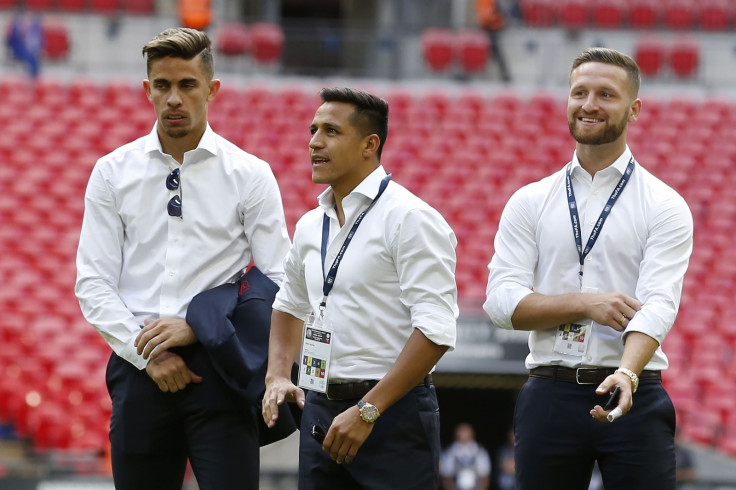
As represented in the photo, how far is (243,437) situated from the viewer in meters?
4.10

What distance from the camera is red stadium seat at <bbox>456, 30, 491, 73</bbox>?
1786 cm

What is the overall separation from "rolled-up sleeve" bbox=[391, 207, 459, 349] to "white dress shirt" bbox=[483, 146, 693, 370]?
1.28 feet

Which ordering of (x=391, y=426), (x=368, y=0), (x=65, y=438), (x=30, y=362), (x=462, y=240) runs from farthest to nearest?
A: 1. (x=368, y=0)
2. (x=462, y=240)
3. (x=30, y=362)
4. (x=65, y=438)
5. (x=391, y=426)

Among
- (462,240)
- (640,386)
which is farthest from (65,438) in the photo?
(640,386)

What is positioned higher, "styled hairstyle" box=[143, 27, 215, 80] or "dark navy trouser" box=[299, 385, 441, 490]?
"styled hairstyle" box=[143, 27, 215, 80]

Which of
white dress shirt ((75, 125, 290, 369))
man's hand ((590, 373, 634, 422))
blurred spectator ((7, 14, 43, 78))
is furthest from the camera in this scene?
blurred spectator ((7, 14, 43, 78))

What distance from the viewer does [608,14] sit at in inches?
754

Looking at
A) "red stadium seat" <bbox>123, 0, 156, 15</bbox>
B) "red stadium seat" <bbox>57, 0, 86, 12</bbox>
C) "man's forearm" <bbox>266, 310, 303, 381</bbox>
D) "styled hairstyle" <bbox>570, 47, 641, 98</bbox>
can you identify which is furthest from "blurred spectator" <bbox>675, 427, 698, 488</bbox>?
"red stadium seat" <bbox>57, 0, 86, 12</bbox>

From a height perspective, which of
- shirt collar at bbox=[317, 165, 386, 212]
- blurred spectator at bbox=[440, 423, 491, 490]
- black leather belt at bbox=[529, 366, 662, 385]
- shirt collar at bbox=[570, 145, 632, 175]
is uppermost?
shirt collar at bbox=[570, 145, 632, 175]

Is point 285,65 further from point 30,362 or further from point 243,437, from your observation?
point 243,437

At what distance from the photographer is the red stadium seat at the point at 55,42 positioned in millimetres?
17703

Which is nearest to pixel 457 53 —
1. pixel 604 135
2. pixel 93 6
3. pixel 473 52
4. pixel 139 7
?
pixel 473 52

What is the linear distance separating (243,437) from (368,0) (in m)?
18.5

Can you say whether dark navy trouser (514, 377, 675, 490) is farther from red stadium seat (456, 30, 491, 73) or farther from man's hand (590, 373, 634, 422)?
red stadium seat (456, 30, 491, 73)
